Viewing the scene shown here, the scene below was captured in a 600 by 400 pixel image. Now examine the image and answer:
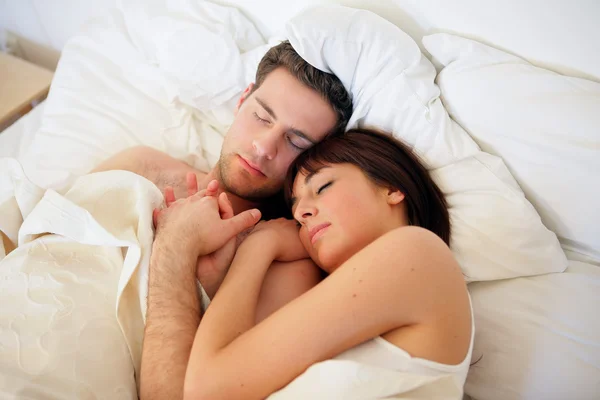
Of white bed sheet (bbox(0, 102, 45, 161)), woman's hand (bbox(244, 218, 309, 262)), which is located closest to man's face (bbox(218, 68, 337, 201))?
woman's hand (bbox(244, 218, 309, 262))

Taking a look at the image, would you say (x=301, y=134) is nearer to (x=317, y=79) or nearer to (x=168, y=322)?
(x=317, y=79)

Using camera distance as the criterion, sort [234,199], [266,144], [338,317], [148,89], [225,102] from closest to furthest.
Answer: [338,317]
[266,144]
[234,199]
[225,102]
[148,89]

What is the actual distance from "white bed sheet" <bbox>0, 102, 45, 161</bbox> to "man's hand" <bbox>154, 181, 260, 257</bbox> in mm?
889

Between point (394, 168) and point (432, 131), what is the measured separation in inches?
6.3

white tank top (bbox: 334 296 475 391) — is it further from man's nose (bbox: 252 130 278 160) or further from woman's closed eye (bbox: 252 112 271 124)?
woman's closed eye (bbox: 252 112 271 124)

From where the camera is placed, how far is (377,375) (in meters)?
0.80

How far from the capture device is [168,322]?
1002 millimetres

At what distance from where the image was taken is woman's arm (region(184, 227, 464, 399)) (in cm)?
81

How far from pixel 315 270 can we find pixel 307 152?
368mm

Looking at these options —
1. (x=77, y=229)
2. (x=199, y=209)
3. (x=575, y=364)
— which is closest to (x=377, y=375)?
(x=575, y=364)

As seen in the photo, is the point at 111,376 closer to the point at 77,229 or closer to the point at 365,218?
Answer: the point at 77,229

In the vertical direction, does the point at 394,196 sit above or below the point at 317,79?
below

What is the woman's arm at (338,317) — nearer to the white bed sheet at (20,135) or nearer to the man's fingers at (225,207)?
the man's fingers at (225,207)

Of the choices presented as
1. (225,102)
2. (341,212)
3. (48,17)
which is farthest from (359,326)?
(48,17)
